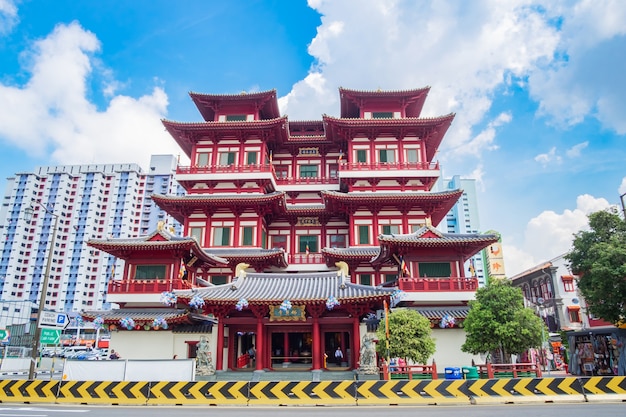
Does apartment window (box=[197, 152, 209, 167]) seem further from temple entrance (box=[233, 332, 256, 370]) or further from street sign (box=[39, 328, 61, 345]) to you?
street sign (box=[39, 328, 61, 345])

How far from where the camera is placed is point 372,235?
121ft

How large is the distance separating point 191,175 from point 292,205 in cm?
999

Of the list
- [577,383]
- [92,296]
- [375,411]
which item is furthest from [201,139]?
[92,296]

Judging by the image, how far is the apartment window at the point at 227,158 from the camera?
40.4m

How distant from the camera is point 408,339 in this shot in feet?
71.8

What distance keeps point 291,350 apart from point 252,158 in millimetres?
19500

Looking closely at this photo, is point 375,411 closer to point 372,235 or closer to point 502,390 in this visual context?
point 502,390

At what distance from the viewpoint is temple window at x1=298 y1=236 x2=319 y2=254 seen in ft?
129

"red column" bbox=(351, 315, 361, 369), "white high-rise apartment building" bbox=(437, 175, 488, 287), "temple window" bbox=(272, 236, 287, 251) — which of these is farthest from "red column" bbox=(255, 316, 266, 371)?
"white high-rise apartment building" bbox=(437, 175, 488, 287)

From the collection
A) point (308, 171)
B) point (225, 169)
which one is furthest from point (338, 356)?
point (308, 171)

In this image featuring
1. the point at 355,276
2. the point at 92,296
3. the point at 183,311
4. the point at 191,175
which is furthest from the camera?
the point at 92,296

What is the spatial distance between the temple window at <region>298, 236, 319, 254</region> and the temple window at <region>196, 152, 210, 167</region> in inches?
468

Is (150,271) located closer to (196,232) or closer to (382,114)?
(196,232)

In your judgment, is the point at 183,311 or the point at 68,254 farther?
the point at 68,254
